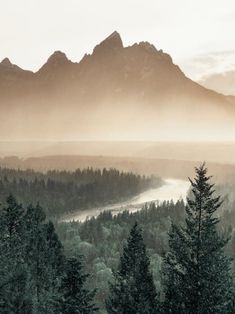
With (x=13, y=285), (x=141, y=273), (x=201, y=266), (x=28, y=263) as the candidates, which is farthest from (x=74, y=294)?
(x=28, y=263)

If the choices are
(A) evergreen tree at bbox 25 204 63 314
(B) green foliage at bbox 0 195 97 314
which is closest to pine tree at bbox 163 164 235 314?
(B) green foliage at bbox 0 195 97 314

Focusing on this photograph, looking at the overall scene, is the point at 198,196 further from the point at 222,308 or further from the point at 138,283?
the point at 138,283

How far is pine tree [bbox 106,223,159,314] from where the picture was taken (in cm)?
4559

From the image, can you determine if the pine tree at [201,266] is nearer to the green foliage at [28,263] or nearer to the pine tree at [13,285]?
the pine tree at [13,285]

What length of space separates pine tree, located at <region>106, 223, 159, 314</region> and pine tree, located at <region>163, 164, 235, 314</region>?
756 centimetres

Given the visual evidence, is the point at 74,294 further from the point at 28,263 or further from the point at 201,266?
the point at 28,263

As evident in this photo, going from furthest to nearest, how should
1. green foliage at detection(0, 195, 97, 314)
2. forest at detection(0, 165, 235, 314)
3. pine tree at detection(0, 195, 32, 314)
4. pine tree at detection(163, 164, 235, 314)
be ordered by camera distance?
green foliage at detection(0, 195, 97, 314), pine tree at detection(0, 195, 32, 314), forest at detection(0, 165, 235, 314), pine tree at detection(163, 164, 235, 314)

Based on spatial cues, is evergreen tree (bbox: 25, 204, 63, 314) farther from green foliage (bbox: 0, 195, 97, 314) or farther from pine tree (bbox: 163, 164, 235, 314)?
pine tree (bbox: 163, 164, 235, 314)

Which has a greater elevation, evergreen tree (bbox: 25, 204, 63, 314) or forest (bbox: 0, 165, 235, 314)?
forest (bbox: 0, 165, 235, 314)

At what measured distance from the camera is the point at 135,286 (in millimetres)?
46969

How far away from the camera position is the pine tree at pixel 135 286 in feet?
150

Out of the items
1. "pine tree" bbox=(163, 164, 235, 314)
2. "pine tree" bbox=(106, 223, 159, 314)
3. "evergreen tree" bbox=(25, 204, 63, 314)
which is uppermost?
"pine tree" bbox=(163, 164, 235, 314)

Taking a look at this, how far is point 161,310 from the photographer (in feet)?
136

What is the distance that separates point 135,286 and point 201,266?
463 inches
